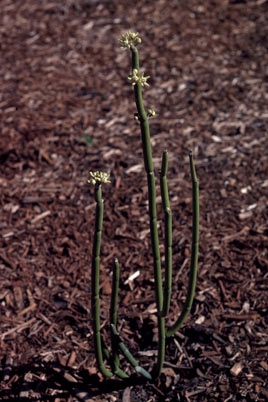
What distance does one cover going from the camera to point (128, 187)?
3.63 metres

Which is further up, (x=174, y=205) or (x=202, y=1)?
(x=202, y=1)

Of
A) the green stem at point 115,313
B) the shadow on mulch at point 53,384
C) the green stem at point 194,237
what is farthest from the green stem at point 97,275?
the green stem at point 194,237

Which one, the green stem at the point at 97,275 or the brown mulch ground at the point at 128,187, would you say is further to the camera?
the brown mulch ground at the point at 128,187

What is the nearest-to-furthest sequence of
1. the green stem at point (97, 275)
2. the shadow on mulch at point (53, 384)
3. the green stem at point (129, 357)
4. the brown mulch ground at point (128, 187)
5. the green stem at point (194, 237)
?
the green stem at point (97, 275), the green stem at point (194, 237), the green stem at point (129, 357), the shadow on mulch at point (53, 384), the brown mulch ground at point (128, 187)

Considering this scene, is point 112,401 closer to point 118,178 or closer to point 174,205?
point 174,205

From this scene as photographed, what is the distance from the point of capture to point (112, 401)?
2377 mm

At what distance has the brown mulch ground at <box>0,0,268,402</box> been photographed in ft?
8.28

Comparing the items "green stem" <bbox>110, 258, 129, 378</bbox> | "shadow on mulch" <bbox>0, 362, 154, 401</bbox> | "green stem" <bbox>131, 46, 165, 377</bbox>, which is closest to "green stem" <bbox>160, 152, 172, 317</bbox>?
"green stem" <bbox>131, 46, 165, 377</bbox>

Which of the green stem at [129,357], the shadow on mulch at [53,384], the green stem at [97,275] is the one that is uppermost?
the green stem at [97,275]

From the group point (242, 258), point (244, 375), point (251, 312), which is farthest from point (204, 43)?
point (244, 375)

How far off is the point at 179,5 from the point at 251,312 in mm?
4167

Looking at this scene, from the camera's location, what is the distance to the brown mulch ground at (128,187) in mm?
2523

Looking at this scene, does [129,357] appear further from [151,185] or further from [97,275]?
[151,185]

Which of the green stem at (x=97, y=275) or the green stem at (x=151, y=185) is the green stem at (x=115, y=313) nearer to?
the green stem at (x=97, y=275)
